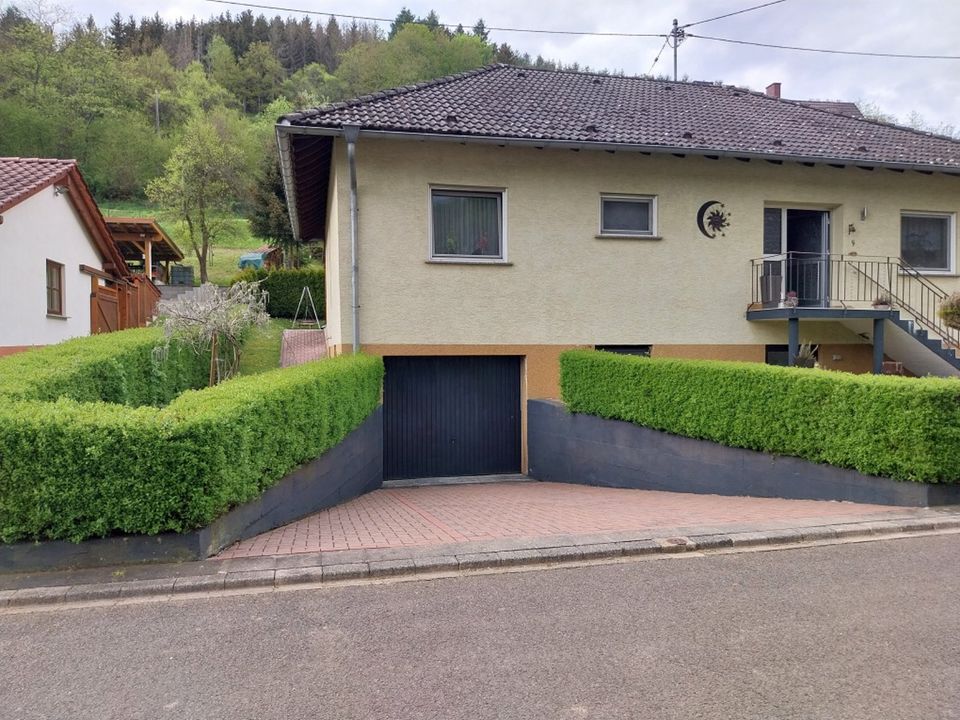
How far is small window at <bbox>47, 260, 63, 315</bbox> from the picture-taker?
1583cm

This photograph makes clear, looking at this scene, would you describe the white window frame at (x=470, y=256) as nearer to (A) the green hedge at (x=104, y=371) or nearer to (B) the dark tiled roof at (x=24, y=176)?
(A) the green hedge at (x=104, y=371)

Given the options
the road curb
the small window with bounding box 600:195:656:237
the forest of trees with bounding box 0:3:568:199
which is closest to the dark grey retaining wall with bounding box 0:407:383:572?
the road curb

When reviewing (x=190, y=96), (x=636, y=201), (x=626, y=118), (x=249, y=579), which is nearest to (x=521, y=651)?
(x=249, y=579)

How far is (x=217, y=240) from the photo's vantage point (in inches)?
1667

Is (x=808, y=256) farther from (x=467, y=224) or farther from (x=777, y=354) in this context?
(x=467, y=224)

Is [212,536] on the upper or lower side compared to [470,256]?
lower

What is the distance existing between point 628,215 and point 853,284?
15.1 ft

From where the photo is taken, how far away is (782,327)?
12.8 meters

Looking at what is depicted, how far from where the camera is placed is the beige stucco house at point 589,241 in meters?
11.3

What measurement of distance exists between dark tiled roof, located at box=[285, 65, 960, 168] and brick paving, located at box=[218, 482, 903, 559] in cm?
599

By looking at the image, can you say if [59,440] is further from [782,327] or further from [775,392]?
[782,327]

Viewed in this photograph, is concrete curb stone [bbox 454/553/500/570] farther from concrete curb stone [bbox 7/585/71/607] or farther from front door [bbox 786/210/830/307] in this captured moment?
front door [bbox 786/210/830/307]

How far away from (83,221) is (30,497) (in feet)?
53.8

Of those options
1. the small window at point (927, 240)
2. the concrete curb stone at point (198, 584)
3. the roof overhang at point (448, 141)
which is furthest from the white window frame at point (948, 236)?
the concrete curb stone at point (198, 584)
